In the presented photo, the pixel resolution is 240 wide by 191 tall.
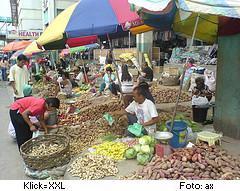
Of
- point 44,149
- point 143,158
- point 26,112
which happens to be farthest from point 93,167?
point 26,112

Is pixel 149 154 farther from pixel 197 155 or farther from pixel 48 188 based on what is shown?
pixel 48 188

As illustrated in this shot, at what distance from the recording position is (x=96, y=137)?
252 inches

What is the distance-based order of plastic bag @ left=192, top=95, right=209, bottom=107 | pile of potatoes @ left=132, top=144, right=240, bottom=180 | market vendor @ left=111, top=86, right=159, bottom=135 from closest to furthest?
pile of potatoes @ left=132, top=144, right=240, bottom=180 < market vendor @ left=111, top=86, right=159, bottom=135 < plastic bag @ left=192, top=95, right=209, bottom=107

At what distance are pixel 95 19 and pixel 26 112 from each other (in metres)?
2.07

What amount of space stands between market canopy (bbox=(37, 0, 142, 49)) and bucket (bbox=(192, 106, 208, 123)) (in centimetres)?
281

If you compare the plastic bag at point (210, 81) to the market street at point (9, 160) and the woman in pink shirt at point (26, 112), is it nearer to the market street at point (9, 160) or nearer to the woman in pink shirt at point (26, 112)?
the woman in pink shirt at point (26, 112)

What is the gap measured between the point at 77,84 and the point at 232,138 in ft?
34.1

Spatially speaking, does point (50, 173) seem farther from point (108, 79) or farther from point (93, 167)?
point (108, 79)

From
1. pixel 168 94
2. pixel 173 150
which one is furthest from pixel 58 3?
pixel 173 150

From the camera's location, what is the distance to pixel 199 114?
7004 mm

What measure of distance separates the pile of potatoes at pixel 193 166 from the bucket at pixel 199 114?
8.21 feet

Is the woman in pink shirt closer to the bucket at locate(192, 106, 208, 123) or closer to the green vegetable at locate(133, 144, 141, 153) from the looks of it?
the green vegetable at locate(133, 144, 141, 153)

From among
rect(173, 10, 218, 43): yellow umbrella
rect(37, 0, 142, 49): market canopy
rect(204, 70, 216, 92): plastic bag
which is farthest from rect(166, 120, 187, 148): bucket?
rect(204, 70, 216, 92): plastic bag

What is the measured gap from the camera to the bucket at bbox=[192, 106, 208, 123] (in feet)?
22.8
